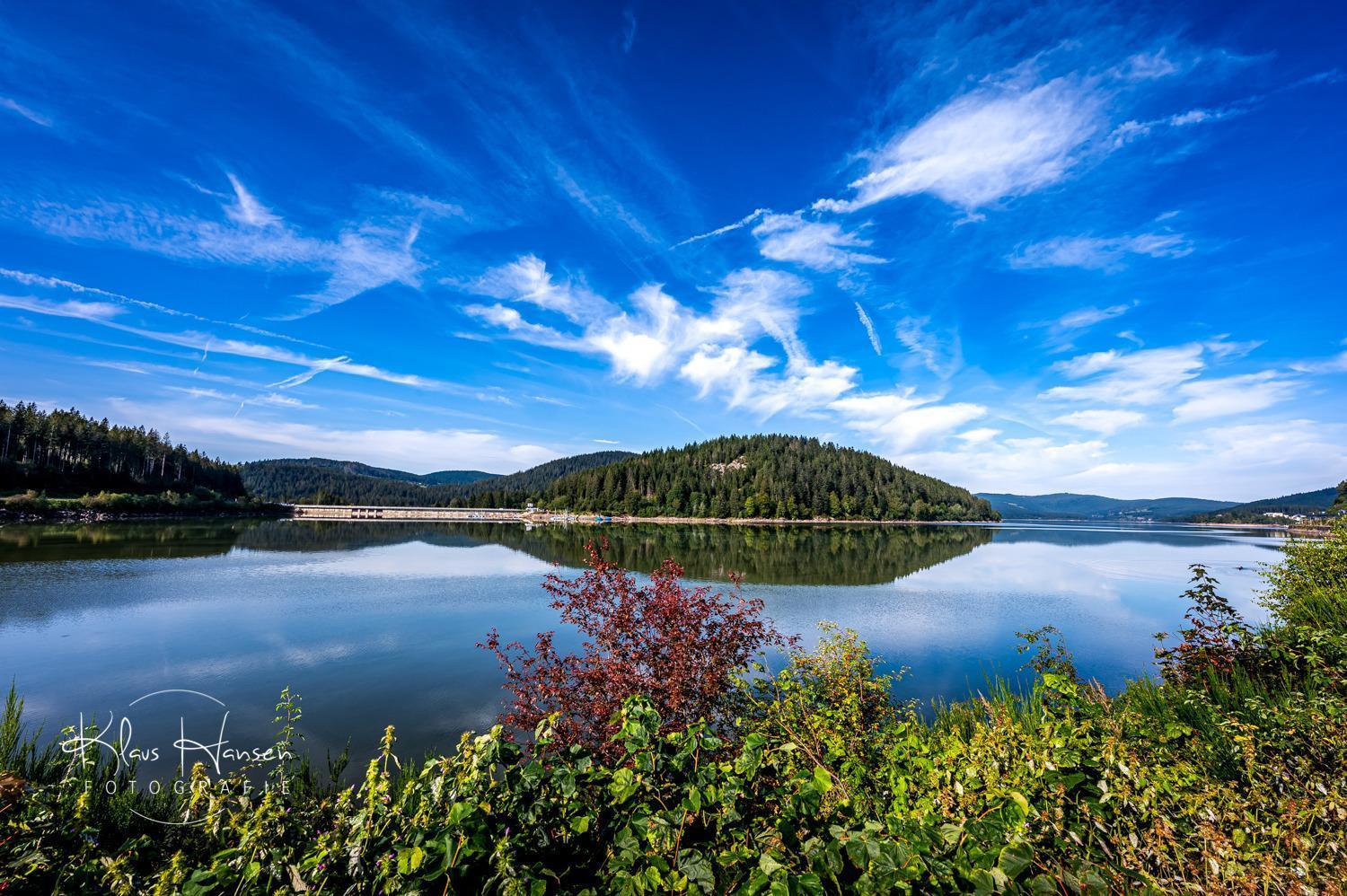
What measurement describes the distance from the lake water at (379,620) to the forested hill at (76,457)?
7796cm

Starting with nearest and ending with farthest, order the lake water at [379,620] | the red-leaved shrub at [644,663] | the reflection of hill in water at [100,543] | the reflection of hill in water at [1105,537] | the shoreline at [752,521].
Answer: the red-leaved shrub at [644,663] → the lake water at [379,620] → the reflection of hill in water at [100,543] → the reflection of hill in water at [1105,537] → the shoreline at [752,521]

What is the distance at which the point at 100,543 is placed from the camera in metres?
47.3

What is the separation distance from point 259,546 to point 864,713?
65.0 meters

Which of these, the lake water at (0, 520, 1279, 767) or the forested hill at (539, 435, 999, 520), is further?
the forested hill at (539, 435, 999, 520)

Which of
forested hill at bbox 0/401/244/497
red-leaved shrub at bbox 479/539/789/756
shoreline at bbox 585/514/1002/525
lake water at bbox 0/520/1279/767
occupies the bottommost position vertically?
shoreline at bbox 585/514/1002/525

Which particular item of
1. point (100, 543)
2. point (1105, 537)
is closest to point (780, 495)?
point (1105, 537)

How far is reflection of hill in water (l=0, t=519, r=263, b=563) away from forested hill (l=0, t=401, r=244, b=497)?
50.0 m

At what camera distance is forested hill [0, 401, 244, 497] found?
102 meters

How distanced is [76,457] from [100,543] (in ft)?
338

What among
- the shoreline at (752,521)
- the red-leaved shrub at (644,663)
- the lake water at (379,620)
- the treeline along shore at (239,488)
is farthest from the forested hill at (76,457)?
the red-leaved shrub at (644,663)

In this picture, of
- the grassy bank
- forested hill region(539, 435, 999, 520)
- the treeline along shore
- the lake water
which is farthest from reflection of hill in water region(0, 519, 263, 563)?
forested hill region(539, 435, 999, 520)

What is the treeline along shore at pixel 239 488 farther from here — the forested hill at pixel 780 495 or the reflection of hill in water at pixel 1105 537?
the reflection of hill in water at pixel 1105 537

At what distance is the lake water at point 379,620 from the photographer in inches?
499

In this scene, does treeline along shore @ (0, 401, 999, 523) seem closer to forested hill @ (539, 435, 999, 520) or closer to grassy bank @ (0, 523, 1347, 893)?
forested hill @ (539, 435, 999, 520)
